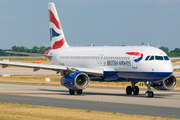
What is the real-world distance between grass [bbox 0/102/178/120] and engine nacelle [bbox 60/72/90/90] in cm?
951

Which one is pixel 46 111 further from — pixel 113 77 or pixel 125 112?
pixel 113 77

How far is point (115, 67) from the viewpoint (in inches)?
1353

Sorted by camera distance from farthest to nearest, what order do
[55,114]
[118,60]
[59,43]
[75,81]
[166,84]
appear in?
[59,43]
[166,84]
[118,60]
[75,81]
[55,114]

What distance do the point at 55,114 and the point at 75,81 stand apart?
12461mm

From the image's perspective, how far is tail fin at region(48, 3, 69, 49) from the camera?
44156mm

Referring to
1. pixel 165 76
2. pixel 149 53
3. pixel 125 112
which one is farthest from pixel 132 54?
pixel 125 112

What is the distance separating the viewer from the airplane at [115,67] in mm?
31094

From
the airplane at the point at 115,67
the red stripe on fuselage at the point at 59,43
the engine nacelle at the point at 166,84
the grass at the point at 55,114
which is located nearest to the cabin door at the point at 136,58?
the airplane at the point at 115,67

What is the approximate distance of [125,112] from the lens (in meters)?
21.8

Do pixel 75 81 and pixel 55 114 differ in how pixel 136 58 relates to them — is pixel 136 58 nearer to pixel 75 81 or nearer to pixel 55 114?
pixel 75 81

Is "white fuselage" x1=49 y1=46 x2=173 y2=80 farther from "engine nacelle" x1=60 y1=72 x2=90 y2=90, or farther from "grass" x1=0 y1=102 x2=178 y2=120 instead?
"grass" x1=0 y1=102 x2=178 y2=120

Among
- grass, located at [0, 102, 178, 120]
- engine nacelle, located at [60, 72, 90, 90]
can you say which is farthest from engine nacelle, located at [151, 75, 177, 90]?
grass, located at [0, 102, 178, 120]

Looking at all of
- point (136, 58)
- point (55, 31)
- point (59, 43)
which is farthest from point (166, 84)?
point (55, 31)

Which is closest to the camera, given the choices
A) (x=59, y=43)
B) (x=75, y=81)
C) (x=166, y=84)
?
(x=75, y=81)
